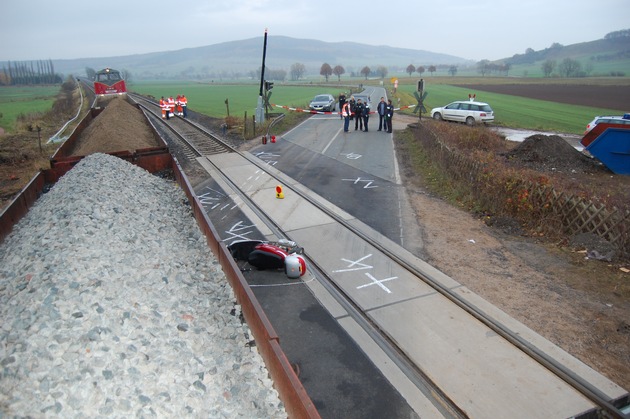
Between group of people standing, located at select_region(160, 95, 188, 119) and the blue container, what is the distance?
84.3 feet

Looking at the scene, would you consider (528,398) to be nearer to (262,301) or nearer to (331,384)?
(331,384)

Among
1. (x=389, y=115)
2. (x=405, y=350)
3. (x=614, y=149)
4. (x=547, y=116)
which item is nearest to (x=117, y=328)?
(x=405, y=350)

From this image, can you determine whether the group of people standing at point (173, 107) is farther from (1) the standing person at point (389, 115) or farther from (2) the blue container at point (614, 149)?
(2) the blue container at point (614, 149)

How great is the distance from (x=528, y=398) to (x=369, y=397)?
205 centimetres

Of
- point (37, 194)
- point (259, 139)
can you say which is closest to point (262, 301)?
point (37, 194)

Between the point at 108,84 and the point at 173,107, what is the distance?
12.9 metres

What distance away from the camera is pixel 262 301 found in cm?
768

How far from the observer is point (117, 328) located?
4574 millimetres

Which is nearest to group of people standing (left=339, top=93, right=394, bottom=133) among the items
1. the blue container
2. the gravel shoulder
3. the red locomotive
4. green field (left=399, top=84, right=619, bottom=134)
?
green field (left=399, top=84, right=619, bottom=134)

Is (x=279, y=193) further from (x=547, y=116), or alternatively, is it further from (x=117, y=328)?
(x=547, y=116)

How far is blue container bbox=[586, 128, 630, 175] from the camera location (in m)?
14.7

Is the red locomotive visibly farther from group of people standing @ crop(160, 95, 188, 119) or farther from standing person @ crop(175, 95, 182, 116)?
group of people standing @ crop(160, 95, 188, 119)

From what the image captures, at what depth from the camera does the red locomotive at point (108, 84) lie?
39688mm

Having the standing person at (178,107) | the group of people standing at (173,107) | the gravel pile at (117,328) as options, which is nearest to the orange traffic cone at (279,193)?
the gravel pile at (117,328)
